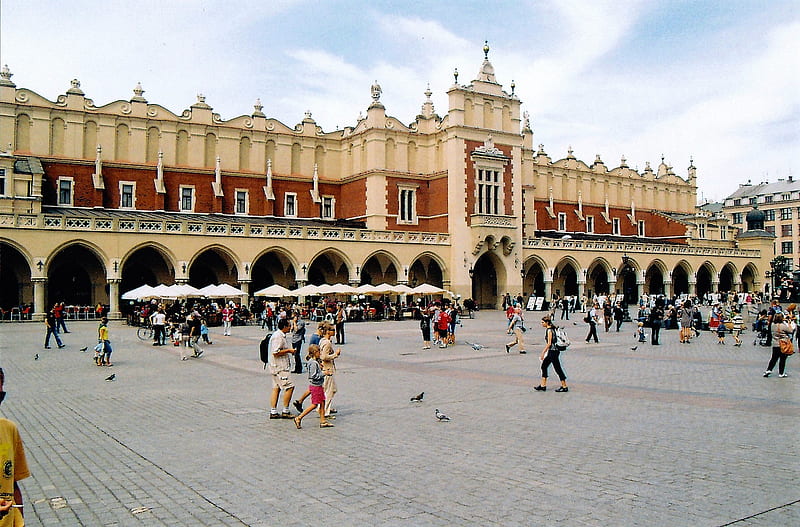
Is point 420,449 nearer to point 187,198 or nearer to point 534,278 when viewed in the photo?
point 187,198

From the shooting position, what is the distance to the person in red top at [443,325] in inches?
934

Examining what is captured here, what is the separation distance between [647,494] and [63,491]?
6.04 m

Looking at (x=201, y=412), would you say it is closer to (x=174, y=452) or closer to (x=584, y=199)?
(x=174, y=452)

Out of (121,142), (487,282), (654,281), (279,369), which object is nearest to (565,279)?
(487,282)

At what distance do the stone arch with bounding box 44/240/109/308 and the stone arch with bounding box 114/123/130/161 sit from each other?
8.90 meters

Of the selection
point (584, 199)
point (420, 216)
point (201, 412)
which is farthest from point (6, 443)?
point (584, 199)

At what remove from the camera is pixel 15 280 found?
38.6m

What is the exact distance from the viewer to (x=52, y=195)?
43.8m

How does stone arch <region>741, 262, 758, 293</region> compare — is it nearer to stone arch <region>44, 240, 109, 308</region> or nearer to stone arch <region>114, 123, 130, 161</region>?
stone arch <region>114, 123, 130, 161</region>

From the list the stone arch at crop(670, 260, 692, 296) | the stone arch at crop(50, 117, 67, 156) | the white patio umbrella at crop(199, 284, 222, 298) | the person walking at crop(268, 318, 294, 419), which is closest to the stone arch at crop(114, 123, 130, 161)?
the stone arch at crop(50, 117, 67, 156)

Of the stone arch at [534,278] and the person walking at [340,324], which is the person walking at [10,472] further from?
the stone arch at [534,278]

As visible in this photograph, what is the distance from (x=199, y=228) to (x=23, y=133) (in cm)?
1381

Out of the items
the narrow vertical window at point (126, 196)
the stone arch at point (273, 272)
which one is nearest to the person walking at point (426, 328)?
the stone arch at point (273, 272)

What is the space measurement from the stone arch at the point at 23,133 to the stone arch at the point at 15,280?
918cm
